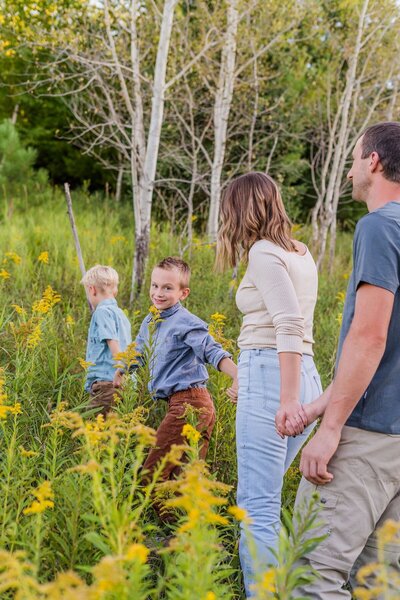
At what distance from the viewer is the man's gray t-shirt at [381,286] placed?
6.36ft

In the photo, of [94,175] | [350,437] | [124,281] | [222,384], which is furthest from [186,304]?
[94,175]

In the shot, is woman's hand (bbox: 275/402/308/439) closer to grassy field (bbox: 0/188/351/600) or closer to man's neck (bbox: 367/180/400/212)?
grassy field (bbox: 0/188/351/600)

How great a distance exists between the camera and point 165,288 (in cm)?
357

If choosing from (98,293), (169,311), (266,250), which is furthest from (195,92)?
(266,250)

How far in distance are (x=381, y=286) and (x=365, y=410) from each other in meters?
0.41

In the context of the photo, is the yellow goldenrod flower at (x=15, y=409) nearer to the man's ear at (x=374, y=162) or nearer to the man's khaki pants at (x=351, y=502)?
the man's khaki pants at (x=351, y=502)

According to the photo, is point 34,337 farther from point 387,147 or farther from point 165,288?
point 387,147

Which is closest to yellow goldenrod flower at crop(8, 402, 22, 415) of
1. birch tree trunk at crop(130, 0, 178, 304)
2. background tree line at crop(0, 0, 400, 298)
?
birch tree trunk at crop(130, 0, 178, 304)

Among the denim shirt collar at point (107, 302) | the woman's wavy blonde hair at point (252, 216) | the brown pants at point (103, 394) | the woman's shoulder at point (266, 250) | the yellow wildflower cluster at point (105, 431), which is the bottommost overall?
the brown pants at point (103, 394)

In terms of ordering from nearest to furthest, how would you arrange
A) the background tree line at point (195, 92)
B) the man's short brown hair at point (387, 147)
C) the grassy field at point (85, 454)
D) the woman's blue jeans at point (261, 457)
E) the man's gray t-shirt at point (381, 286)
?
the grassy field at point (85, 454) < the man's gray t-shirt at point (381, 286) < the man's short brown hair at point (387, 147) < the woman's blue jeans at point (261, 457) < the background tree line at point (195, 92)

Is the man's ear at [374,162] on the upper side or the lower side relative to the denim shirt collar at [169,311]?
upper

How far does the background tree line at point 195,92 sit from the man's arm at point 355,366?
4.92 meters

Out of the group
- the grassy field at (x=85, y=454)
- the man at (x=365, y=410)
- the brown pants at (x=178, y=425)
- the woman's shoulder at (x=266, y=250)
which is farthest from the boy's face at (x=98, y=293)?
the man at (x=365, y=410)

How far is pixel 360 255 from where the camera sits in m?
2.00
